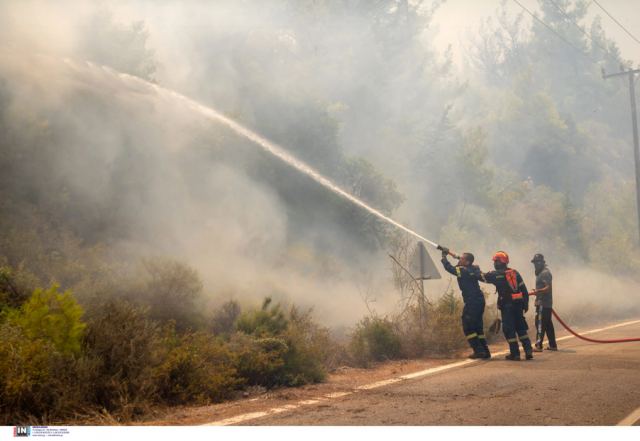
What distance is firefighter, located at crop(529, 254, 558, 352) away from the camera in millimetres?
10484

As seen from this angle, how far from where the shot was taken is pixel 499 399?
20.1 ft

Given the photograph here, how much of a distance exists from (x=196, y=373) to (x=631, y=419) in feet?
12.6

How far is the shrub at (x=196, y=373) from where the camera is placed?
6113 mm

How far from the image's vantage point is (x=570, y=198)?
1169 inches

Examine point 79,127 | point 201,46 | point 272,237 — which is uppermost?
point 201,46

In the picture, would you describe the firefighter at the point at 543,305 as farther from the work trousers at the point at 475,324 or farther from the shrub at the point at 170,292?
the shrub at the point at 170,292

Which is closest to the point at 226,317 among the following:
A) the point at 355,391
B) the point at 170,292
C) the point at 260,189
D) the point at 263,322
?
the point at 170,292

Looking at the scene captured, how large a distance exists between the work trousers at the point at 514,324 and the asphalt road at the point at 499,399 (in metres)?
0.60

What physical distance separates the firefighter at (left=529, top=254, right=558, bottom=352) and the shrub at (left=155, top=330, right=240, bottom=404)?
5683 mm

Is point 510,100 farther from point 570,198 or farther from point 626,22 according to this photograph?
point 626,22

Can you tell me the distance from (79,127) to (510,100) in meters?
29.5

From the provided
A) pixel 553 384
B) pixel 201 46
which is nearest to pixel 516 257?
pixel 201 46

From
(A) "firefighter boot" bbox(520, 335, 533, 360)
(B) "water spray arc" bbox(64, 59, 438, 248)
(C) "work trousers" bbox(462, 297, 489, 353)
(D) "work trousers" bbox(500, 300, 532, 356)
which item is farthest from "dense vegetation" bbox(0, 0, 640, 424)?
(A) "firefighter boot" bbox(520, 335, 533, 360)

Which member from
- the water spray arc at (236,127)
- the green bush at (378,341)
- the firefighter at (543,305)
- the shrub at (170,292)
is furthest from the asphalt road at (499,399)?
the water spray arc at (236,127)
